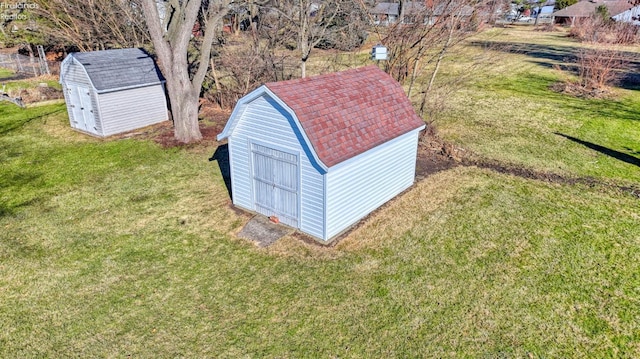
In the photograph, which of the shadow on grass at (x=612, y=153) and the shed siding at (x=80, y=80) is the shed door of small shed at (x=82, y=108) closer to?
the shed siding at (x=80, y=80)

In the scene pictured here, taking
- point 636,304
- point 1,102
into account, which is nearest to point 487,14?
point 636,304

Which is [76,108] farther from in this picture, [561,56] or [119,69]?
[561,56]

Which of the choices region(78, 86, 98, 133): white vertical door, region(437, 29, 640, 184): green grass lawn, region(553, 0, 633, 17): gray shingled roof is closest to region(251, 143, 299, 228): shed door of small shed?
region(437, 29, 640, 184): green grass lawn

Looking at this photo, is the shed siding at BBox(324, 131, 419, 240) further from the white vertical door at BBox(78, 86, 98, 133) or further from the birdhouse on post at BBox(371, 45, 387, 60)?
the white vertical door at BBox(78, 86, 98, 133)

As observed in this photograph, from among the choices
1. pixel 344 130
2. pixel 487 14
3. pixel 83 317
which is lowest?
pixel 83 317

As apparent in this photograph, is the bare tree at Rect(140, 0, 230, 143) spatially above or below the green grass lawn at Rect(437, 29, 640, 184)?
above

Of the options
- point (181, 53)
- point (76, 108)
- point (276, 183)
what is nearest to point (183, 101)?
point (181, 53)

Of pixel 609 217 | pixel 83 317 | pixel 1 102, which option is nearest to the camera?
pixel 83 317

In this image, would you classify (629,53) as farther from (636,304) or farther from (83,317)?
(83,317)
